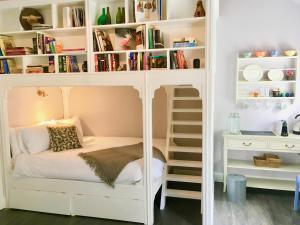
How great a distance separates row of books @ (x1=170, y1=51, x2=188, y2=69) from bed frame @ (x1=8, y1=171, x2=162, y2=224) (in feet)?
4.43

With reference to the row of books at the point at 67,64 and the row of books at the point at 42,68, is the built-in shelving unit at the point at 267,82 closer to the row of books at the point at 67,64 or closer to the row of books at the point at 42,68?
the row of books at the point at 67,64

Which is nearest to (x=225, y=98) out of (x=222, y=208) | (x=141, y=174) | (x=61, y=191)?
(x=222, y=208)

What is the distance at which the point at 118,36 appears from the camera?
3.12 meters

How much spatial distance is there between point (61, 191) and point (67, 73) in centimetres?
139

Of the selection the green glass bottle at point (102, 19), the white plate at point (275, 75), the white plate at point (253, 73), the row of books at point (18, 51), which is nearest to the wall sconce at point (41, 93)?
the row of books at point (18, 51)

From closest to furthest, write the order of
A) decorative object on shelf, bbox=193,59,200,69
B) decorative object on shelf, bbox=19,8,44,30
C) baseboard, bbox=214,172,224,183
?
decorative object on shelf, bbox=193,59,200,69 < decorative object on shelf, bbox=19,8,44,30 < baseboard, bbox=214,172,224,183

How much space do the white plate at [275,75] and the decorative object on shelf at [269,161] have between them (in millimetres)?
1096

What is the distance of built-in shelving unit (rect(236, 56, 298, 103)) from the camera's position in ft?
12.3

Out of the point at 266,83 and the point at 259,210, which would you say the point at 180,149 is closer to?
the point at 259,210

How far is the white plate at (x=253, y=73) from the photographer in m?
3.84

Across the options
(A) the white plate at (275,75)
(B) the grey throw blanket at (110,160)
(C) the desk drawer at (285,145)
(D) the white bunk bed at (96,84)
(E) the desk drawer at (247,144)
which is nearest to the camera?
(D) the white bunk bed at (96,84)

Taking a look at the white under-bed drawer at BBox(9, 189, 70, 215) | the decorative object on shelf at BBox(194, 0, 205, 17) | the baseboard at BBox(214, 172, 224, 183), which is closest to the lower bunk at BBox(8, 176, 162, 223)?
the white under-bed drawer at BBox(9, 189, 70, 215)

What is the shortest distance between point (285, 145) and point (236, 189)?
34.4 inches

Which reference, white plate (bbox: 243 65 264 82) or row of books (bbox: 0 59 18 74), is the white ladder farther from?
row of books (bbox: 0 59 18 74)
